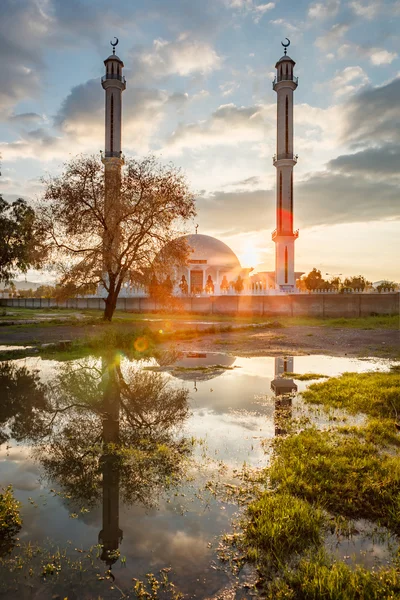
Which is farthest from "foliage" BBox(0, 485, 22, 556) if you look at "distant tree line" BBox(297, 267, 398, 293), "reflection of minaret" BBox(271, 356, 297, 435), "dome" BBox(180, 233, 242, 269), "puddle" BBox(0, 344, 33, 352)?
"distant tree line" BBox(297, 267, 398, 293)

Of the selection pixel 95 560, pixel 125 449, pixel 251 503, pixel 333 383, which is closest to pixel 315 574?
pixel 251 503

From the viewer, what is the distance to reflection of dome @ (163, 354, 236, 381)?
10.8 m

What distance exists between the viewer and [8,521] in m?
3.83

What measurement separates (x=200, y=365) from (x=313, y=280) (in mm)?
96257

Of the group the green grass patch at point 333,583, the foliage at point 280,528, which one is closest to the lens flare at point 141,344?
the foliage at point 280,528

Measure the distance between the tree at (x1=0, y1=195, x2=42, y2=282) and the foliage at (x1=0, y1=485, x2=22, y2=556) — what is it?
75.2 ft

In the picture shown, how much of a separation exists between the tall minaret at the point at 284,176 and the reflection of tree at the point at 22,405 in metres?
49.3

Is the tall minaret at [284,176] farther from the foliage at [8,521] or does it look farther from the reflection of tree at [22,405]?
the foliage at [8,521]

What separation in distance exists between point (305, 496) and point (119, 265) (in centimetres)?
2233

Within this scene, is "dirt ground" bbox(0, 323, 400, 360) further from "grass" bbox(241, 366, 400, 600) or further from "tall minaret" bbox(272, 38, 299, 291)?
"tall minaret" bbox(272, 38, 299, 291)

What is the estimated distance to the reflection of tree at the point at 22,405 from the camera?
6.50 meters

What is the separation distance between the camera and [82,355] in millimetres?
14180

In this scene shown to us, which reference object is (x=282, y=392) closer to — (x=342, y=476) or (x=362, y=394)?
(x=362, y=394)

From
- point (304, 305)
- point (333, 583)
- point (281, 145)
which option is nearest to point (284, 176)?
point (281, 145)
